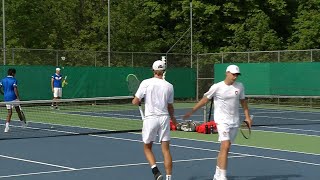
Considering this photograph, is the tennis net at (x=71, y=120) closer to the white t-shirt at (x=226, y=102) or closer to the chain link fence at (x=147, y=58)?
the chain link fence at (x=147, y=58)

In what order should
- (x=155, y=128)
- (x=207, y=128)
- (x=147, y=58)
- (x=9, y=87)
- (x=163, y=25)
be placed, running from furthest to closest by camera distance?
(x=163, y=25)
(x=147, y=58)
(x=9, y=87)
(x=207, y=128)
(x=155, y=128)

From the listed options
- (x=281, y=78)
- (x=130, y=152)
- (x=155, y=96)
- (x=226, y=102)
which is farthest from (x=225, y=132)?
(x=281, y=78)

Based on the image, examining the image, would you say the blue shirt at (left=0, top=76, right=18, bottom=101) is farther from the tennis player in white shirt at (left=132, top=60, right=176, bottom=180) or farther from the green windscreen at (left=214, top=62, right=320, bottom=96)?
the green windscreen at (left=214, top=62, right=320, bottom=96)

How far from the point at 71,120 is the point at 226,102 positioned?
531 inches

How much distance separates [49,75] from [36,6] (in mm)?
10159

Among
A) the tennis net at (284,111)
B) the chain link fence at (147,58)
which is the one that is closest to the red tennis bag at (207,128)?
the tennis net at (284,111)

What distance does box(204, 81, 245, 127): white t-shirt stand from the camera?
9086mm

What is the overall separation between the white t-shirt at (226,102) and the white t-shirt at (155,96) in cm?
71

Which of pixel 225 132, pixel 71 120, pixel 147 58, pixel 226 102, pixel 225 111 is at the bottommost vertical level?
pixel 71 120

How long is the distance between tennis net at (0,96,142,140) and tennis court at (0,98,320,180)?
0.09ft

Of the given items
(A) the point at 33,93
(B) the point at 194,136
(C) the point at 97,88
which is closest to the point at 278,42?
(C) the point at 97,88

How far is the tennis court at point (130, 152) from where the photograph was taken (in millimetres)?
10305

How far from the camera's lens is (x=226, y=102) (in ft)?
29.9

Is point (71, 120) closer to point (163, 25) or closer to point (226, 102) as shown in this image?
point (226, 102)
